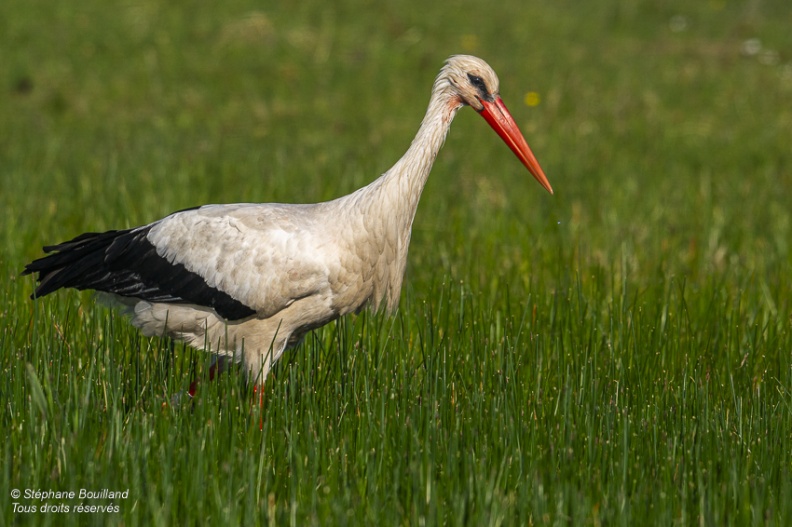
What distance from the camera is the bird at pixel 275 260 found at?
4578 millimetres

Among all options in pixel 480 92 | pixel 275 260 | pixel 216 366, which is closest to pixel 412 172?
pixel 480 92

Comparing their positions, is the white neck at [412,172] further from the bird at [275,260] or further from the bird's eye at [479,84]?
the bird's eye at [479,84]

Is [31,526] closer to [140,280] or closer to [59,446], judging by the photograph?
[59,446]

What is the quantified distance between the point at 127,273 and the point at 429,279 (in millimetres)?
2208

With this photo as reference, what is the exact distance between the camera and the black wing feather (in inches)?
187

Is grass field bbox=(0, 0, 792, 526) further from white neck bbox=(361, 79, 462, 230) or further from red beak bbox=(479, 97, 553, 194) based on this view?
red beak bbox=(479, 97, 553, 194)

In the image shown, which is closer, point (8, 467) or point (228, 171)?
point (8, 467)

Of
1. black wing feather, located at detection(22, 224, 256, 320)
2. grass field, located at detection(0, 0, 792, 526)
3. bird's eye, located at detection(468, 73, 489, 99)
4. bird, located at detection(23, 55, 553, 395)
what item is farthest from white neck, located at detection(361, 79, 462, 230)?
black wing feather, located at detection(22, 224, 256, 320)

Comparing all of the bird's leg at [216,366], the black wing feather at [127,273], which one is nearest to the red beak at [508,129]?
the black wing feather at [127,273]

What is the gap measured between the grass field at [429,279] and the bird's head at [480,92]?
86cm

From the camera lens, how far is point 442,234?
7777 millimetres

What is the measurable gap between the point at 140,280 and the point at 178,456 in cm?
152

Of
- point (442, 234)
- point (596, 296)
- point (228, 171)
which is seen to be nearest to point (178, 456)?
point (596, 296)

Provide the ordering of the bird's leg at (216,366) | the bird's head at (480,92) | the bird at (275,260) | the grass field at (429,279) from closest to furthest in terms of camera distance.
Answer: the grass field at (429,279)
the bird at (275,260)
the bird's head at (480,92)
the bird's leg at (216,366)
